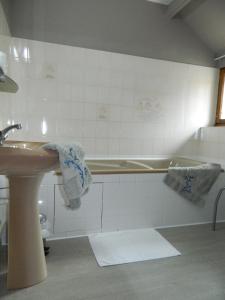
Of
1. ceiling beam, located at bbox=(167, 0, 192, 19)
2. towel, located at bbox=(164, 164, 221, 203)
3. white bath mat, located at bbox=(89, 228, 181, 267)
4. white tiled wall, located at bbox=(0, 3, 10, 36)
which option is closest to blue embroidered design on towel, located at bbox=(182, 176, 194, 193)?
towel, located at bbox=(164, 164, 221, 203)

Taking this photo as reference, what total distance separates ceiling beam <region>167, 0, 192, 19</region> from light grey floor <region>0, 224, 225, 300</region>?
260cm

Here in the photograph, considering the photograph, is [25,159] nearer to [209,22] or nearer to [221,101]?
[209,22]

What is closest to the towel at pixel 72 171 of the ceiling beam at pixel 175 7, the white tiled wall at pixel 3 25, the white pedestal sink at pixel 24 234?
the white pedestal sink at pixel 24 234

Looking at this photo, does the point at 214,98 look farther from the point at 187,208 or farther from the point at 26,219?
the point at 26,219

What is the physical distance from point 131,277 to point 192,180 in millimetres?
1179

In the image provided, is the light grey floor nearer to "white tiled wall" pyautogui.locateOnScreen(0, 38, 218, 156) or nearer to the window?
"white tiled wall" pyautogui.locateOnScreen(0, 38, 218, 156)

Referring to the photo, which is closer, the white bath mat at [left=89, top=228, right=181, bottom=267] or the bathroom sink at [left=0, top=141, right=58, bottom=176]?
the bathroom sink at [left=0, top=141, right=58, bottom=176]

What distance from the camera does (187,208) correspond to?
7.71ft

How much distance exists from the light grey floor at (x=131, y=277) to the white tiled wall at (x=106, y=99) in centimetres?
130

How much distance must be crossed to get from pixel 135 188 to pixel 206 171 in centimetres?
A: 78

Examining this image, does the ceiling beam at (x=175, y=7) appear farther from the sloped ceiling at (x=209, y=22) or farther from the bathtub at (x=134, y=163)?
the bathtub at (x=134, y=163)

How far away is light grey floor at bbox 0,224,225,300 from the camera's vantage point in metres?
1.30

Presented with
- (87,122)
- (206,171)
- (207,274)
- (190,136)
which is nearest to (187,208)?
(206,171)

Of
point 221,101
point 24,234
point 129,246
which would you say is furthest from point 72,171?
point 221,101
